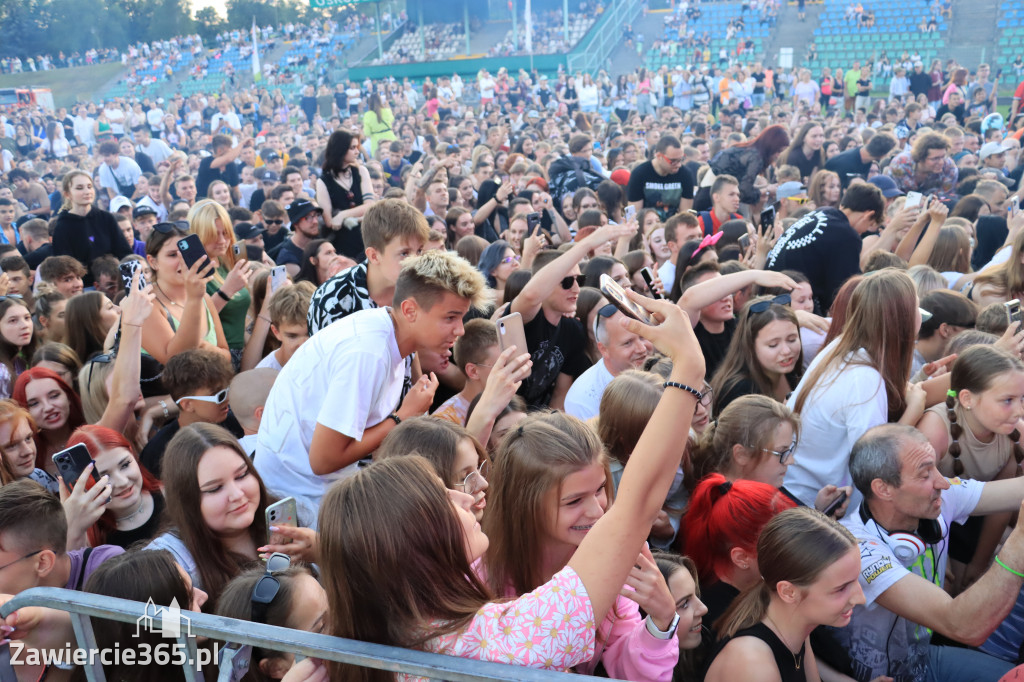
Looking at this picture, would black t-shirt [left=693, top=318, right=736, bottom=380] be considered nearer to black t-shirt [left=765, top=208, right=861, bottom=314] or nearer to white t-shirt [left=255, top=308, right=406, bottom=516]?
black t-shirt [left=765, top=208, right=861, bottom=314]

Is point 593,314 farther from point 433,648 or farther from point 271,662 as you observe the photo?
point 433,648

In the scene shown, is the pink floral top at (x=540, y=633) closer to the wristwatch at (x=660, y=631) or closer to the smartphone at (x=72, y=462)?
the wristwatch at (x=660, y=631)

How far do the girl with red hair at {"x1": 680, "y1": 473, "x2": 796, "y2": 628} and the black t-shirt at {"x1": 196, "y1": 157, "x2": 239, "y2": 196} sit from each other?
31.9 ft

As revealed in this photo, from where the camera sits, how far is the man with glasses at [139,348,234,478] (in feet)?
11.6

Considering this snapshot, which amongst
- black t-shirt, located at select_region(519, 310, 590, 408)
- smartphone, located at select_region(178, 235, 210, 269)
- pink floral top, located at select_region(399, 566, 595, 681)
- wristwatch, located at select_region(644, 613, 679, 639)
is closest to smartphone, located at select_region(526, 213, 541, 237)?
black t-shirt, located at select_region(519, 310, 590, 408)

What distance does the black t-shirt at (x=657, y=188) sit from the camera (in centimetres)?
762

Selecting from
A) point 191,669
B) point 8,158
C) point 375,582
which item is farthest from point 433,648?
point 8,158

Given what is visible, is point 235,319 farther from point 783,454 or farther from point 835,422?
point 835,422

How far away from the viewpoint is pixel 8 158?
46.4 feet

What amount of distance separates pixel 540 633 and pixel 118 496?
210 cm

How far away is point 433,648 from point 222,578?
132cm

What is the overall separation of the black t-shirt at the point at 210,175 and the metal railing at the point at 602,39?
1735 centimetres

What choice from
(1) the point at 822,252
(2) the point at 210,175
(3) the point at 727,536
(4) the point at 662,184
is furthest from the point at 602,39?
(3) the point at 727,536

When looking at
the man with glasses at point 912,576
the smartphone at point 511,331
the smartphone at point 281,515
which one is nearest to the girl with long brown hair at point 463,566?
the smartphone at point 281,515
